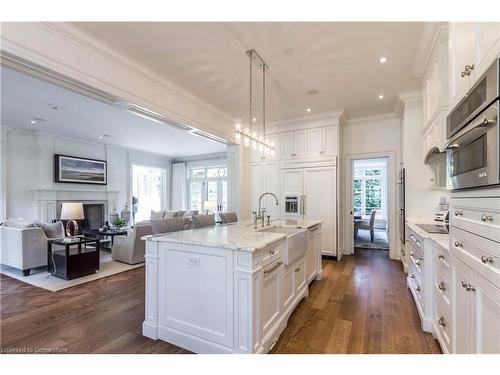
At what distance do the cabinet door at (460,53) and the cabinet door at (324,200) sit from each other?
129 inches

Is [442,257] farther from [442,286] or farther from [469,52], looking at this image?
[469,52]

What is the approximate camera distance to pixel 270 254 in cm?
201

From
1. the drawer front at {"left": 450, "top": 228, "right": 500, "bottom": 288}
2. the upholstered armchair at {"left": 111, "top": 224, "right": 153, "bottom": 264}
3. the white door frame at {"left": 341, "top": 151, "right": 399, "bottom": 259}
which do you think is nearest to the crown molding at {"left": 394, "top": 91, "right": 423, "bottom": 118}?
the white door frame at {"left": 341, "top": 151, "right": 399, "bottom": 259}

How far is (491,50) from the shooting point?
3.51 ft

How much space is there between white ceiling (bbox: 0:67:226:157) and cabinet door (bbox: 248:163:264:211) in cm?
189

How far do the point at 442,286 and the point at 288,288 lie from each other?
1.28 m

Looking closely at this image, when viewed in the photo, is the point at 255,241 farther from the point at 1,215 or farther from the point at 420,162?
the point at 1,215

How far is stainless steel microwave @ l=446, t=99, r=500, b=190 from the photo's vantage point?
1032mm

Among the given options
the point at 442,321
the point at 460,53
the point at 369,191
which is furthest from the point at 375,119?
the point at 369,191

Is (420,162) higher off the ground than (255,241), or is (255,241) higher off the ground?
(420,162)

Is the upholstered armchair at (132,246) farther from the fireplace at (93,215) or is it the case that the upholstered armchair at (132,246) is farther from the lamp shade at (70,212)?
the fireplace at (93,215)
